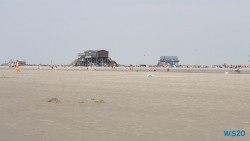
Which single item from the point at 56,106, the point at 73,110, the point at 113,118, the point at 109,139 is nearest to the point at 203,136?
the point at 109,139

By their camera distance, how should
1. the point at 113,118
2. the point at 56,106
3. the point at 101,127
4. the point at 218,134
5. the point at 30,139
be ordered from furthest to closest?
the point at 56,106 < the point at 113,118 < the point at 101,127 < the point at 218,134 < the point at 30,139

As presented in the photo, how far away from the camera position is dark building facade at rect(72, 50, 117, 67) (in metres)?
171

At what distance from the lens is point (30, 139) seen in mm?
7453

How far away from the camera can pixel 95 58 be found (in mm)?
171125

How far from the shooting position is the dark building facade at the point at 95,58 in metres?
171

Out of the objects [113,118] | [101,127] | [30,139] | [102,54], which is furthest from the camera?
[102,54]

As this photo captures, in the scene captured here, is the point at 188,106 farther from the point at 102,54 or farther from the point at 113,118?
the point at 102,54

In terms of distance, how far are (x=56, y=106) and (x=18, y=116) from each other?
103 inches

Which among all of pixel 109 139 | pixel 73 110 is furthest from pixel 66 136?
pixel 73 110

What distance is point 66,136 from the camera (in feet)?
25.4

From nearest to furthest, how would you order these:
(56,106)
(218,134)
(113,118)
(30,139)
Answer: (30,139) < (218,134) < (113,118) < (56,106)

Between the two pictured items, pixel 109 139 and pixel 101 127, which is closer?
pixel 109 139

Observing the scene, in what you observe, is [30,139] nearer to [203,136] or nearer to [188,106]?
[203,136]

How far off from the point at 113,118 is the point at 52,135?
2.87 metres
